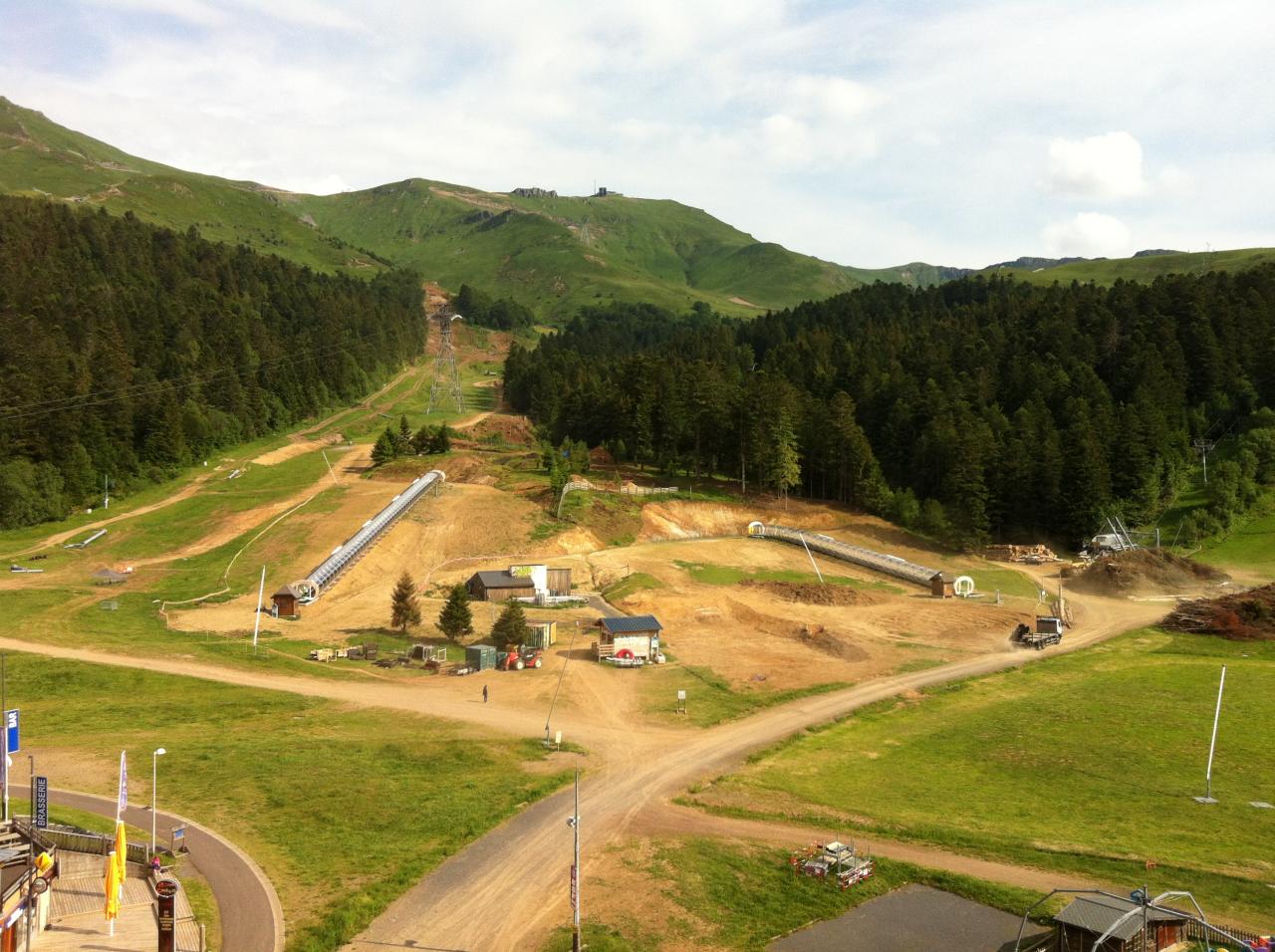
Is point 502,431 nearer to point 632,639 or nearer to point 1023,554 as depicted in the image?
point 1023,554

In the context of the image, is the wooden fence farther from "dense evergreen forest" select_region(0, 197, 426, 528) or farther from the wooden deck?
"dense evergreen forest" select_region(0, 197, 426, 528)

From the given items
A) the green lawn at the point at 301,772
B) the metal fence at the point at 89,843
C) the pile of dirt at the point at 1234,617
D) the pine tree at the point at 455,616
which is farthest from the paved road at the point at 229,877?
the pile of dirt at the point at 1234,617

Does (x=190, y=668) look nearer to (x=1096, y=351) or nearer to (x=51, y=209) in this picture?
(x=1096, y=351)

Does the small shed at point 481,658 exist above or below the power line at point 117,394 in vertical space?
below

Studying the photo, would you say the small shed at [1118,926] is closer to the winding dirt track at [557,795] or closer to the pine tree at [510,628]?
the winding dirt track at [557,795]

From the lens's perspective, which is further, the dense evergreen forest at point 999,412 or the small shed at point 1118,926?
the dense evergreen forest at point 999,412

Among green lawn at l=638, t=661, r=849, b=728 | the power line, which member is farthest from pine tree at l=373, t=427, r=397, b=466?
green lawn at l=638, t=661, r=849, b=728
